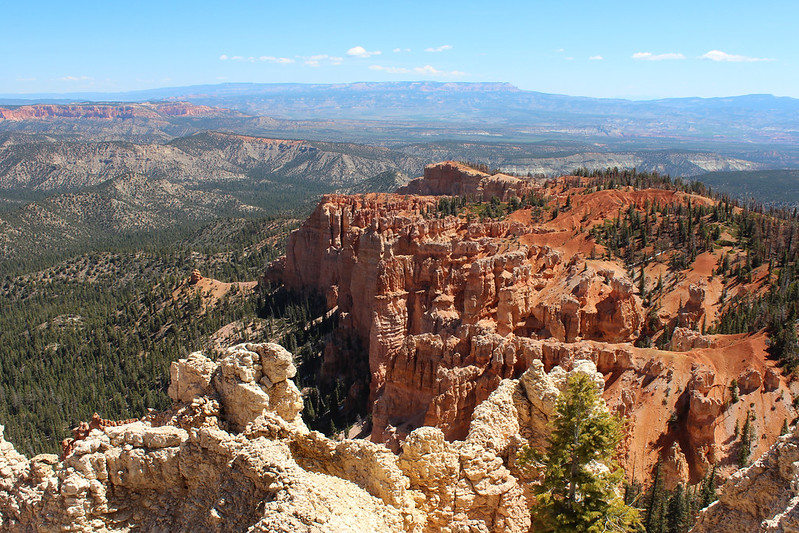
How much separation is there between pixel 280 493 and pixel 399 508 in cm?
337

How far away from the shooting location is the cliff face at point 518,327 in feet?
89.0

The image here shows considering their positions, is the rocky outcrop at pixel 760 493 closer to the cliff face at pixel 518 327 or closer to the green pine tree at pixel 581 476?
the green pine tree at pixel 581 476

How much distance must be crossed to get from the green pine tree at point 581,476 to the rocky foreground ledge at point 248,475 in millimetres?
1219

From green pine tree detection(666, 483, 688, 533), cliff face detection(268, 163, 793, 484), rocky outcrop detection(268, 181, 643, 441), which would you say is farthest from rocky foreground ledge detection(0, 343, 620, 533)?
cliff face detection(268, 163, 793, 484)

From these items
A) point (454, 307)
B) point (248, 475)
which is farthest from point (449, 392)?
point (248, 475)

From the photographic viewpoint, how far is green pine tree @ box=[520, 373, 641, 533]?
13875mm

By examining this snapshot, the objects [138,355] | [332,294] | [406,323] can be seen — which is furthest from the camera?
[138,355]

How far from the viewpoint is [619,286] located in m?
37.0

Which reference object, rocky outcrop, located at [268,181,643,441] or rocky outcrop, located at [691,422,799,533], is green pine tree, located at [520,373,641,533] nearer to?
rocky outcrop, located at [691,422,799,533]

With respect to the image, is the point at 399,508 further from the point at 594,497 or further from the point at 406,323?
the point at 406,323

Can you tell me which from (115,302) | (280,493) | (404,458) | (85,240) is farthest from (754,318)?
(85,240)

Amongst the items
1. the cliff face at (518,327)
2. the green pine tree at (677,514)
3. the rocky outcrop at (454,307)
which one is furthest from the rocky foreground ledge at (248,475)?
the cliff face at (518,327)

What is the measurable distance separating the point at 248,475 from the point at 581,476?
7.70 meters

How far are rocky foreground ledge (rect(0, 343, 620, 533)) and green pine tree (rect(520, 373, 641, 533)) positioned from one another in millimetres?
1219
